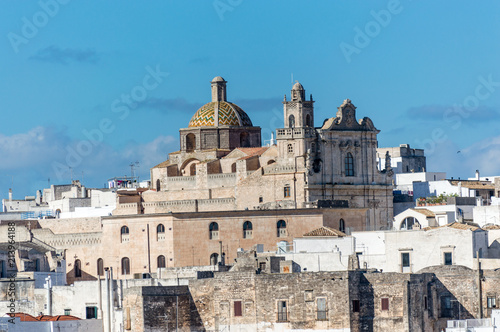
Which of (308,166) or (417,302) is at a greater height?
(308,166)

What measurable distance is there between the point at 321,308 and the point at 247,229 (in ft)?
62.7

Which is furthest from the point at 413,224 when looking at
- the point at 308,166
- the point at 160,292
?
the point at 160,292

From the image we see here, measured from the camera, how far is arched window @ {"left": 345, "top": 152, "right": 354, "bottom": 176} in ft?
272

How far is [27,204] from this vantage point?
105 m

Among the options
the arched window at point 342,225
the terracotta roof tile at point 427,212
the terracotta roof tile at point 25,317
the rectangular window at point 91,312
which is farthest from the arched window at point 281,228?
the terracotta roof tile at point 25,317

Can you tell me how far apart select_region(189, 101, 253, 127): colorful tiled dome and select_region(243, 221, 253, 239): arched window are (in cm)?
1319

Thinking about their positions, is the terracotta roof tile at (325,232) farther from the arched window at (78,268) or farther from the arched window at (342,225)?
the arched window at (78,268)

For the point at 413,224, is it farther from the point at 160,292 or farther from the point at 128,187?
→ the point at 128,187

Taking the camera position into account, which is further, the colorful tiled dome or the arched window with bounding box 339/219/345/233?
the colorful tiled dome

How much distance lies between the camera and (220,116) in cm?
8888

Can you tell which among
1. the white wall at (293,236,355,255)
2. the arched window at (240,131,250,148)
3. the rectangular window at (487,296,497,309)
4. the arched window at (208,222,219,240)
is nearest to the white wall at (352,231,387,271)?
the white wall at (293,236,355,255)

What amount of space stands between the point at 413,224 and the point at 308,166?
7.32 meters

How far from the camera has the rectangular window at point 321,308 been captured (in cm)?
5769

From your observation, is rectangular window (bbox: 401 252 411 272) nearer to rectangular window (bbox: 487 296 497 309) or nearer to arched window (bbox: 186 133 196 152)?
rectangular window (bbox: 487 296 497 309)
